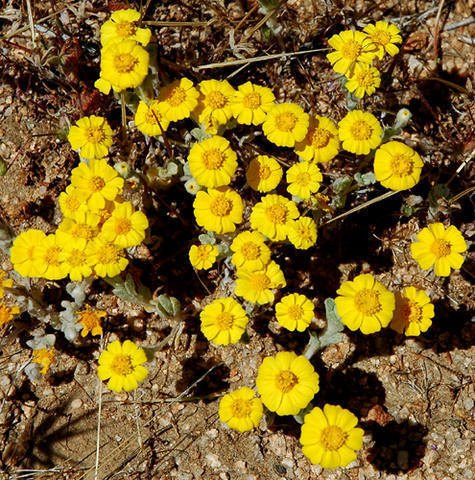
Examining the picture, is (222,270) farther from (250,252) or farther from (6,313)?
(6,313)

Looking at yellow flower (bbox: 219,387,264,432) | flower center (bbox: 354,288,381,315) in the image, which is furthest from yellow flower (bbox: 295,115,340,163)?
yellow flower (bbox: 219,387,264,432)

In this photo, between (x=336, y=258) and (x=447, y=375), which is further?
(x=336, y=258)

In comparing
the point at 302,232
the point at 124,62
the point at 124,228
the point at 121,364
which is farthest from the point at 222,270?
the point at 124,62

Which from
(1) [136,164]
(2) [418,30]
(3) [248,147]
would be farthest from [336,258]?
(2) [418,30]

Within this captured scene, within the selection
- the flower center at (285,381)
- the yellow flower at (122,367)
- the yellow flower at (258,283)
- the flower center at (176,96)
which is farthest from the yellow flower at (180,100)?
the flower center at (285,381)

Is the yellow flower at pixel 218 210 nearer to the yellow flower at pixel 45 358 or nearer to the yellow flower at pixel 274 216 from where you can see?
the yellow flower at pixel 274 216

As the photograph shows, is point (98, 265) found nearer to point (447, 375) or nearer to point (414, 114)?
point (447, 375)

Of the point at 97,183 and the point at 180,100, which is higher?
the point at 180,100
